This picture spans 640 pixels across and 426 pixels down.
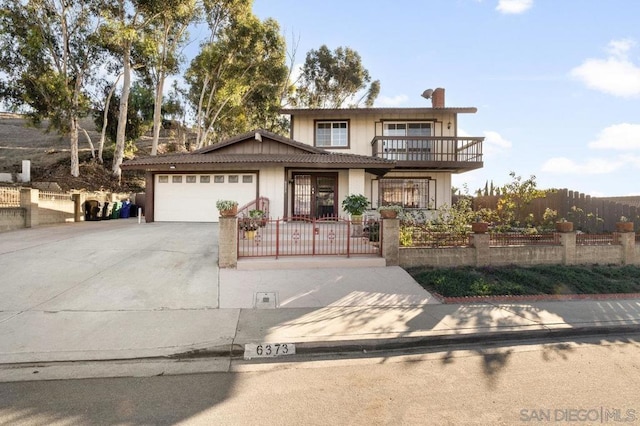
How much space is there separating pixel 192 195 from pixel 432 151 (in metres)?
11.7

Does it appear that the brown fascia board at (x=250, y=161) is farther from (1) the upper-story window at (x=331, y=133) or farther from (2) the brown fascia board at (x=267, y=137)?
(1) the upper-story window at (x=331, y=133)

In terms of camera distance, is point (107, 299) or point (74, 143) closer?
point (107, 299)

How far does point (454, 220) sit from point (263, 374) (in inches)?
327

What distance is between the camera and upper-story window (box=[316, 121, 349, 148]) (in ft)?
58.5

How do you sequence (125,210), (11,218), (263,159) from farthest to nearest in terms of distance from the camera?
(125,210)
(263,159)
(11,218)

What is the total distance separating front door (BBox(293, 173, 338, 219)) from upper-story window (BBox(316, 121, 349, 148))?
119 inches

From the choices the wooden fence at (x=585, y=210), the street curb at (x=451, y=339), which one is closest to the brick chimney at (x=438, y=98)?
the wooden fence at (x=585, y=210)

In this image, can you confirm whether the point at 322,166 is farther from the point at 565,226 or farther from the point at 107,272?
the point at 107,272

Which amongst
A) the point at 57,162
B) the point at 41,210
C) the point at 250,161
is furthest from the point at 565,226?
the point at 57,162

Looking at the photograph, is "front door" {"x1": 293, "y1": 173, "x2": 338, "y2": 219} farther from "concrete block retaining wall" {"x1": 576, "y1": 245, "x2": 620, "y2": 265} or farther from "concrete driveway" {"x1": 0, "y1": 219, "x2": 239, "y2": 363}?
"concrete block retaining wall" {"x1": 576, "y1": 245, "x2": 620, "y2": 265}

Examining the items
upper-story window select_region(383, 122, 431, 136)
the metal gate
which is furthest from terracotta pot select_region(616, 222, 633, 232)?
upper-story window select_region(383, 122, 431, 136)

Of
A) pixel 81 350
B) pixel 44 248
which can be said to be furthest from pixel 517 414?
pixel 44 248

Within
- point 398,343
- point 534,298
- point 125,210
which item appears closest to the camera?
point 398,343

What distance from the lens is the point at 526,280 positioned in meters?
7.57
